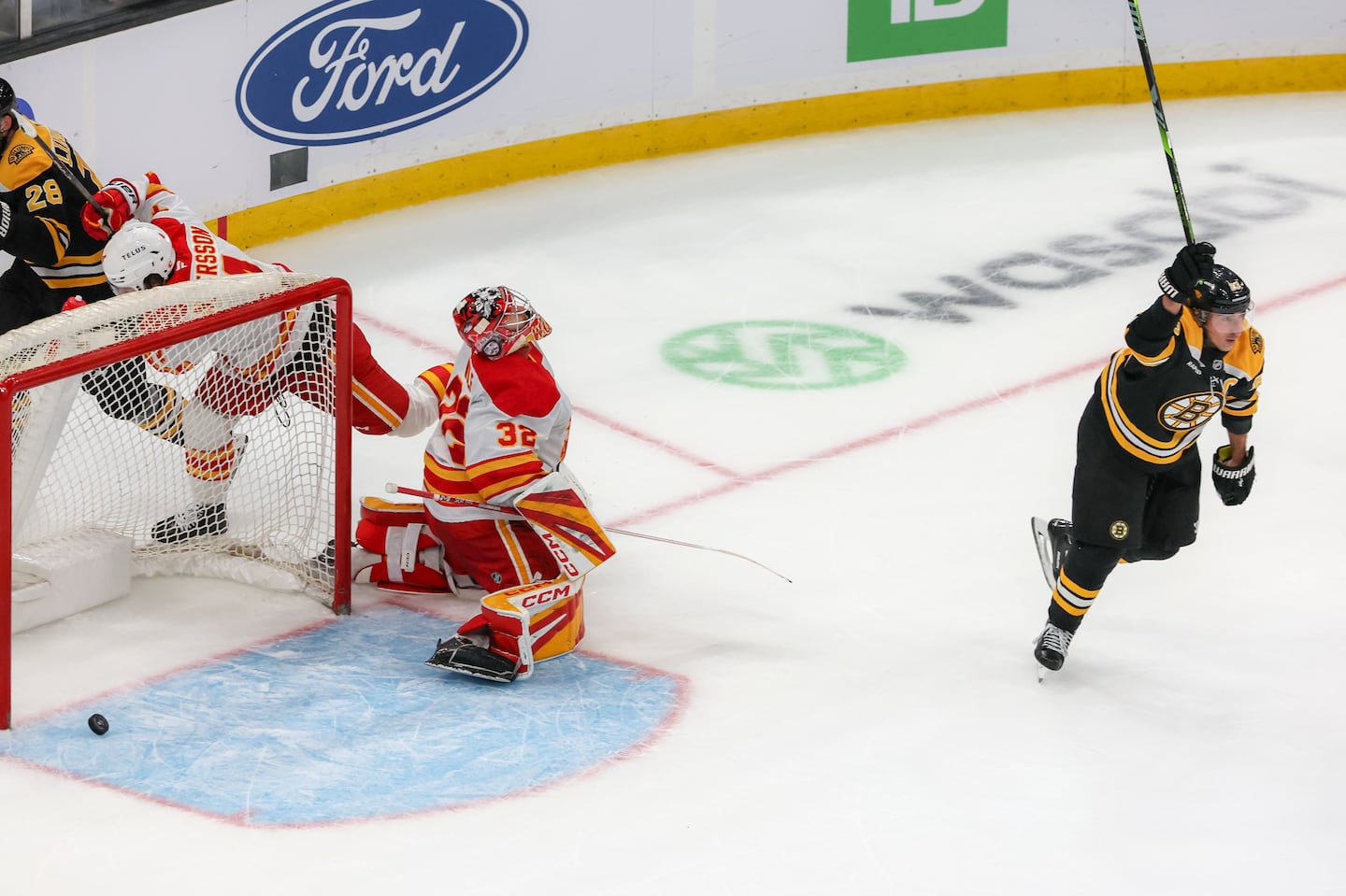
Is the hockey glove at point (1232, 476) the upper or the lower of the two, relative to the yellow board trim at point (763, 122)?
lower

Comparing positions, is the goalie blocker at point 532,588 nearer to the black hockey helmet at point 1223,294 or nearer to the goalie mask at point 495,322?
the goalie mask at point 495,322

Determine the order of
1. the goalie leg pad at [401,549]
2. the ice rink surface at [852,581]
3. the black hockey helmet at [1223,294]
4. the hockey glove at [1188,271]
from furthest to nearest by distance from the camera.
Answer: the goalie leg pad at [401,549], the black hockey helmet at [1223,294], the hockey glove at [1188,271], the ice rink surface at [852,581]

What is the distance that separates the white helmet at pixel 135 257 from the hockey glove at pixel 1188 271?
2.14 m

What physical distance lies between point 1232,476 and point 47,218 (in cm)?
273

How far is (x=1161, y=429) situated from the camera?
3.79 m

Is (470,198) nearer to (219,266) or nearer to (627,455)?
(627,455)

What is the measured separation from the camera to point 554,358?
5.95m

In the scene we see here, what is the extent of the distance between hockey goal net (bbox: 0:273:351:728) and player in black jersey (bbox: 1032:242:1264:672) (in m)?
1.59

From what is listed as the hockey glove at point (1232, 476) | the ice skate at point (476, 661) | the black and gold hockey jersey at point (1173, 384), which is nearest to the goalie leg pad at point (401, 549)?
the ice skate at point (476, 661)

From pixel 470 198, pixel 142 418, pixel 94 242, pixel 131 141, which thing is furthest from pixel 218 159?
pixel 142 418

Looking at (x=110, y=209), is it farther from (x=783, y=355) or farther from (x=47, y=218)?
(x=783, y=355)

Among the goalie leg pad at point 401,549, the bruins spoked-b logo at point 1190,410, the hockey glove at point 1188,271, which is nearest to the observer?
the hockey glove at point 1188,271

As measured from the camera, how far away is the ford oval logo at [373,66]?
21.5ft

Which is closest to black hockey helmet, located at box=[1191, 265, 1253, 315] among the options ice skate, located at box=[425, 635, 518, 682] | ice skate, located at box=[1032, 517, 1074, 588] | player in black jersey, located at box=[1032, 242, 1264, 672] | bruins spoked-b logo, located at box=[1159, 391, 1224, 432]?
player in black jersey, located at box=[1032, 242, 1264, 672]
